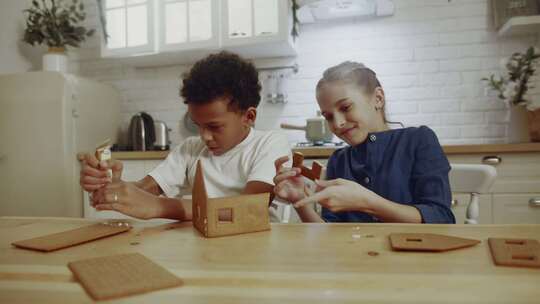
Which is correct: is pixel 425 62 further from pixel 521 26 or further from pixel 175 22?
pixel 175 22

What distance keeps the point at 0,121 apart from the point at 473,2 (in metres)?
3.01

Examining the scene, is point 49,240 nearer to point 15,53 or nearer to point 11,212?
point 11,212

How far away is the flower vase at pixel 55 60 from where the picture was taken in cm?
294

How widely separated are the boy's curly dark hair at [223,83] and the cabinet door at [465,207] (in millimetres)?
1206

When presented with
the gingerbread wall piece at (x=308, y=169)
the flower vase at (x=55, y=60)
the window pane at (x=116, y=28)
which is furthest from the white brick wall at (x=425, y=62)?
the gingerbread wall piece at (x=308, y=169)

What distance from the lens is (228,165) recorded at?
130 cm

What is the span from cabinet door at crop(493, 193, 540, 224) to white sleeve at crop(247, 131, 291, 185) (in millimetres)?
1263

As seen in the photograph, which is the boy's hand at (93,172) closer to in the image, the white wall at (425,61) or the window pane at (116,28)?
the white wall at (425,61)

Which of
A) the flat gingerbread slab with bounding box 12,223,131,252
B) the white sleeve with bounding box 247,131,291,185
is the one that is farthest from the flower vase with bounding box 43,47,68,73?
the flat gingerbread slab with bounding box 12,223,131,252

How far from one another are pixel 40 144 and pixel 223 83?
1846 mm

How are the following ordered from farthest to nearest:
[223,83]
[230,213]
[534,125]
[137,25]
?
[137,25]
[534,125]
[223,83]
[230,213]

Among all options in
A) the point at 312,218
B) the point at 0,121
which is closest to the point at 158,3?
the point at 0,121

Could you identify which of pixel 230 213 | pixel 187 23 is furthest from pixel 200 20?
pixel 230 213

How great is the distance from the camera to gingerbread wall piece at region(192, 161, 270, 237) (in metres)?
0.70
